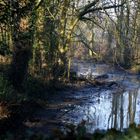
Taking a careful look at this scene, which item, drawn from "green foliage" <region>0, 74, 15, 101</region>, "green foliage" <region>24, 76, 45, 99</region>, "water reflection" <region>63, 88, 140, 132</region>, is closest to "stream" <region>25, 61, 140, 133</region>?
"water reflection" <region>63, 88, 140, 132</region>

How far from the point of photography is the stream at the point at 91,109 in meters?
13.7

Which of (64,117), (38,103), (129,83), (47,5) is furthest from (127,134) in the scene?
(129,83)

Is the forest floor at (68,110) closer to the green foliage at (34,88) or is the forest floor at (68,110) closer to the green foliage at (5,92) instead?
the green foliage at (34,88)

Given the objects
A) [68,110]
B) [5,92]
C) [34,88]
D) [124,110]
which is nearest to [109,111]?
[124,110]

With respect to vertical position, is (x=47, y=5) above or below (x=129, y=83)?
above

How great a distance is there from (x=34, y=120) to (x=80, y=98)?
19.3ft

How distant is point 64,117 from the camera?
14805 millimetres

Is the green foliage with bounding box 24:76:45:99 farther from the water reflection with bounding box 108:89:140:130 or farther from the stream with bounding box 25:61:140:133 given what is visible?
the water reflection with bounding box 108:89:140:130

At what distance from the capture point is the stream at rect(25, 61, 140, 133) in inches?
538

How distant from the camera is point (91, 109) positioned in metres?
16.9

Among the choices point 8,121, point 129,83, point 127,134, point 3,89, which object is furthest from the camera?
point 129,83

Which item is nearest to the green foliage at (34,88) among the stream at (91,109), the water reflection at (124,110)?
the stream at (91,109)

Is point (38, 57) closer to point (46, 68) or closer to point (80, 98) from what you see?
point (46, 68)

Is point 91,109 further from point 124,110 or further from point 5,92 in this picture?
point 5,92
